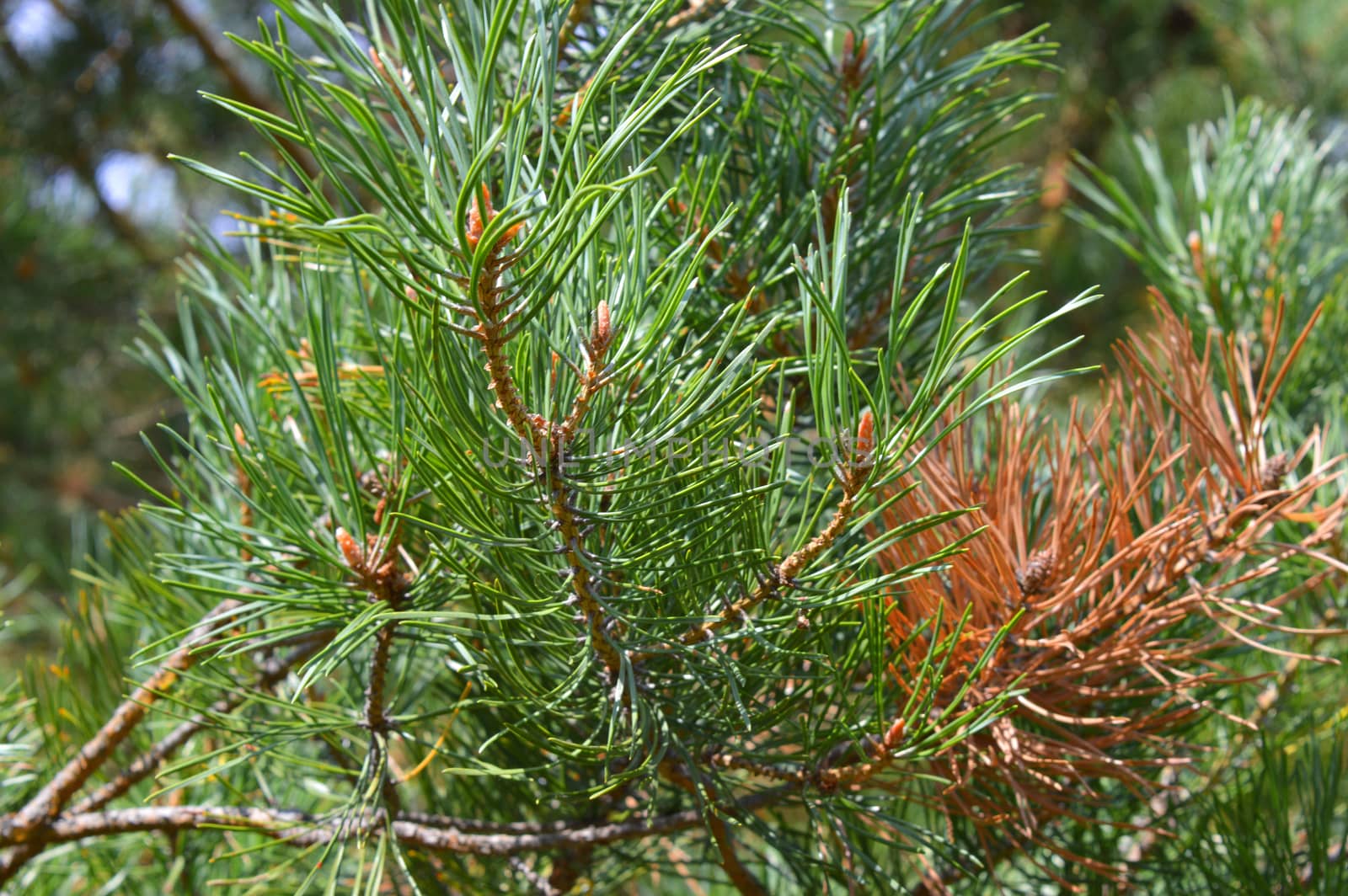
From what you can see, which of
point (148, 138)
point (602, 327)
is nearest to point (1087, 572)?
point (602, 327)

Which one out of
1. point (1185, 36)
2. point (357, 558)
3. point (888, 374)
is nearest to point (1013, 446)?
point (888, 374)

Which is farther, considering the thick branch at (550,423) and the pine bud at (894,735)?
the pine bud at (894,735)

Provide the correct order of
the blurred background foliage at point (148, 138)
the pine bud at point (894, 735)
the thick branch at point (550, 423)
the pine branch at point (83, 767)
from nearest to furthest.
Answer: the thick branch at point (550, 423) → the pine bud at point (894, 735) → the pine branch at point (83, 767) → the blurred background foliage at point (148, 138)

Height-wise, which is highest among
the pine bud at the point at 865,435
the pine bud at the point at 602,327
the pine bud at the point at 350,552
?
the pine bud at the point at 602,327

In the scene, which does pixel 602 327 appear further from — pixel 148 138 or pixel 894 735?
pixel 148 138

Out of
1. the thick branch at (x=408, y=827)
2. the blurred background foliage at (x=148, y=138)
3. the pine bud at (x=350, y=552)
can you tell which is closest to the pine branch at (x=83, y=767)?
the thick branch at (x=408, y=827)

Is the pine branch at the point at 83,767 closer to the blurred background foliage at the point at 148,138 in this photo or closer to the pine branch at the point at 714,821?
the pine branch at the point at 714,821

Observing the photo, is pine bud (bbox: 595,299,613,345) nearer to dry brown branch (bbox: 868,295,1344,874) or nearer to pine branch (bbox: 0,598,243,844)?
dry brown branch (bbox: 868,295,1344,874)

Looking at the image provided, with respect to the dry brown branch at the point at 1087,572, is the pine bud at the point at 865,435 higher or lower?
higher

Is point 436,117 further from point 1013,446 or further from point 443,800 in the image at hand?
point 443,800
